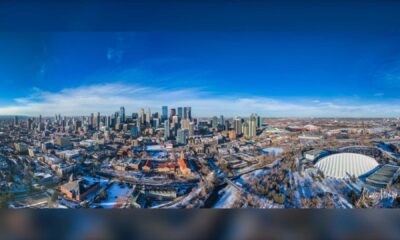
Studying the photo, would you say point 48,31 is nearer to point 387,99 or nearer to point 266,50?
point 266,50

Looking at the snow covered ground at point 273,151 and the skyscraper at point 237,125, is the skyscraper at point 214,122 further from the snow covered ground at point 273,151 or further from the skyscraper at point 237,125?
the snow covered ground at point 273,151

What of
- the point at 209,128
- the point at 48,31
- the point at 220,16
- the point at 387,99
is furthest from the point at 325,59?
the point at 48,31

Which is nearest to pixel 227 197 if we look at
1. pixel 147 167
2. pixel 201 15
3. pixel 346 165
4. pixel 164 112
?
pixel 147 167

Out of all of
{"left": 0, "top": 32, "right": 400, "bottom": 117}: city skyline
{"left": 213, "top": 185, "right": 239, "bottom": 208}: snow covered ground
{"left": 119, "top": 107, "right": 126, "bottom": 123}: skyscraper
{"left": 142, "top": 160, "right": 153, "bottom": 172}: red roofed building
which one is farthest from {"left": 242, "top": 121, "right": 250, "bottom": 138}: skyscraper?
{"left": 119, "top": 107, "right": 126, "bottom": 123}: skyscraper

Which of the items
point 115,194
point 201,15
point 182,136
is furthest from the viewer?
point 182,136

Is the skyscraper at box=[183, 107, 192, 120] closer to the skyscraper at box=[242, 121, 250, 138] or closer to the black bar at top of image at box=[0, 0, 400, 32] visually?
the skyscraper at box=[242, 121, 250, 138]

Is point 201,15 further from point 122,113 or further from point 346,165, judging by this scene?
point 346,165
